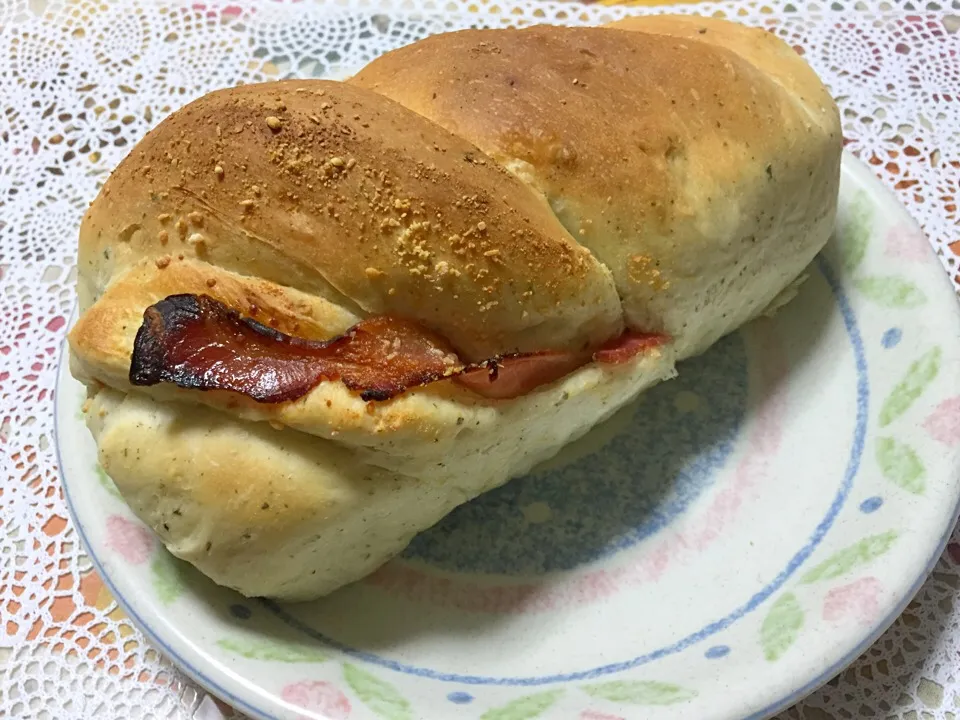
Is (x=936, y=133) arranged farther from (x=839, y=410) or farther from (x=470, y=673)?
(x=470, y=673)

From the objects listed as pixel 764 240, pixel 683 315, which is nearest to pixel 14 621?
pixel 683 315

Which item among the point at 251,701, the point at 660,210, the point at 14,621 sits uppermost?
the point at 660,210

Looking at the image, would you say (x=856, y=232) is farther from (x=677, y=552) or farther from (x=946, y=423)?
(x=677, y=552)

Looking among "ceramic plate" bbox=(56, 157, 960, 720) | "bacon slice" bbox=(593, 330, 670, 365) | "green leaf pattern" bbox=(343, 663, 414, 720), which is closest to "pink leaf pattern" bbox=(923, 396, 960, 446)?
"ceramic plate" bbox=(56, 157, 960, 720)

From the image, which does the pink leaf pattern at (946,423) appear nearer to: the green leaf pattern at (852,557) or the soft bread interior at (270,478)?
the green leaf pattern at (852,557)

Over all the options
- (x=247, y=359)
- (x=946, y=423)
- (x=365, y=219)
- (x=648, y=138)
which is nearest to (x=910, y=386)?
(x=946, y=423)

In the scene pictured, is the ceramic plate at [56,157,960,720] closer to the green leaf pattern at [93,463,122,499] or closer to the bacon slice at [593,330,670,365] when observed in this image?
the green leaf pattern at [93,463,122,499]
